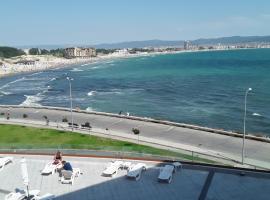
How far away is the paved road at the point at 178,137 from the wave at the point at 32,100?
86.9ft

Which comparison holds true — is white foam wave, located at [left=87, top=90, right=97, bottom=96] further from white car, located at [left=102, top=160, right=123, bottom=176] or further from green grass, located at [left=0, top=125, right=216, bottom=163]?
white car, located at [left=102, top=160, right=123, bottom=176]

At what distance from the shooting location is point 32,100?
288 feet

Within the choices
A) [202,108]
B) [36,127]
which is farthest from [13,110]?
[202,108]

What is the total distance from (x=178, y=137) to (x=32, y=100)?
53.5 m

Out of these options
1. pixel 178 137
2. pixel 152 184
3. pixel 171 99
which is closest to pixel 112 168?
pixel 152 184

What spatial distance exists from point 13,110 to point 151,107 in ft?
83.3

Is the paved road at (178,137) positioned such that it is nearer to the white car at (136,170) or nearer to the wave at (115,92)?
the white car at (136,170)

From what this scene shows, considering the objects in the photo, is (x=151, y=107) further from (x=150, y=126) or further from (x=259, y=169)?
(x=259, y=169)

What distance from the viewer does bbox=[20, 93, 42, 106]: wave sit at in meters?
81.4

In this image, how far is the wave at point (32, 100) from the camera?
267 feet

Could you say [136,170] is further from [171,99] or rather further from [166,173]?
[171,99]

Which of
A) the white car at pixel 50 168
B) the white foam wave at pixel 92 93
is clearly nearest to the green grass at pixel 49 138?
the white car at pixel 50 168

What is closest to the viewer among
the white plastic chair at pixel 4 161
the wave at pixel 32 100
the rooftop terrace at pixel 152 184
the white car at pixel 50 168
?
the rooftop terrace at pixel 152 184

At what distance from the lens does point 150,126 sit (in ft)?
152
